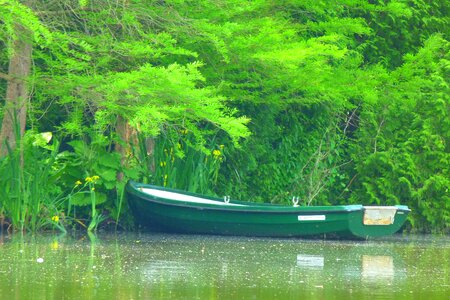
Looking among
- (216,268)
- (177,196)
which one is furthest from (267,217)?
(216,268)

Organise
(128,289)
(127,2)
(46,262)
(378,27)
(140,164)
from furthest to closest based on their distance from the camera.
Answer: (378,27) → (140,164) → (127,2) → (46,262) → (128,289)

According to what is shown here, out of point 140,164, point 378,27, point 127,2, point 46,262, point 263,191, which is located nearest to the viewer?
point 46,262

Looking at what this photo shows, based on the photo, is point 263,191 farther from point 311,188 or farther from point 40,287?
point 40,287

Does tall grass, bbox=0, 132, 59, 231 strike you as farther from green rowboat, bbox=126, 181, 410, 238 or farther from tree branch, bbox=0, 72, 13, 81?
green rowboat, bbox=126, 181, 410, 238

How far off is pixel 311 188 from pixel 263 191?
0.80 meters

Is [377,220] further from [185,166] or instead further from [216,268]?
[216,268]

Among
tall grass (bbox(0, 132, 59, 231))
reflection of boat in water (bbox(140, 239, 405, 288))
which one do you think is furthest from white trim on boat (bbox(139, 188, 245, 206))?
reflection of boat in water (bbox(140, 239, 405, 288))

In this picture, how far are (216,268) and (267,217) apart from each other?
4.45 meters

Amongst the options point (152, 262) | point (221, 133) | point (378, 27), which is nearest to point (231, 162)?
point (221, 133)

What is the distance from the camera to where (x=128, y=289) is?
35.5 ft

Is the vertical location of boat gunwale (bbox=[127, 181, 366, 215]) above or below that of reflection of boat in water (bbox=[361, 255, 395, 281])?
above

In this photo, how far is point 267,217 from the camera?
17219 mm

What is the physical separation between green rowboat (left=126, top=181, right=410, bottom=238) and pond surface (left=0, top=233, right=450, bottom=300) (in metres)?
0.22

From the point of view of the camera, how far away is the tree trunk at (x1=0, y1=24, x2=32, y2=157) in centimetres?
1662
